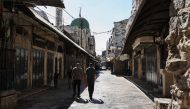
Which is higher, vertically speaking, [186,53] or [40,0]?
[40,0]

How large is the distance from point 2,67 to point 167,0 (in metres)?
5.88

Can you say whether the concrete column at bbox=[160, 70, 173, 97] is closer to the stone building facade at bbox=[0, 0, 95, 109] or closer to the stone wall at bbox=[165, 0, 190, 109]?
the stone building facade at bbox=[0, 0, 95, 109]

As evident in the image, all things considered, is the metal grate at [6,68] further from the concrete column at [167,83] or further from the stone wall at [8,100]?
the concrete column at [167,83]

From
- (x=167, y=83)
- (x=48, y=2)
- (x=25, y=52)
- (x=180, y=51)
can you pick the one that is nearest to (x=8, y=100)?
(x=48, y=2)

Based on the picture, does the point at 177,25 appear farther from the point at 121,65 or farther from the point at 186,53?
the point at 121,65

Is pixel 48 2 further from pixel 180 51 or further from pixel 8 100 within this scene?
pixel 180 51

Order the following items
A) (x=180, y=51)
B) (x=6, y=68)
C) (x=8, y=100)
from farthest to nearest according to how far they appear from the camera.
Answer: (x=6, y=68)
(x=8, y=100)
(x=180, y=51)

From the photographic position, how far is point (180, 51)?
183 inches

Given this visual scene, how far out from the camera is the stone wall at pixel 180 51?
4.38 metres

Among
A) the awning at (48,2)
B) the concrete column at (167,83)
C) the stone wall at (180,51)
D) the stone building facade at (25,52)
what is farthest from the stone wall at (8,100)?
the stone wall at (180,51)

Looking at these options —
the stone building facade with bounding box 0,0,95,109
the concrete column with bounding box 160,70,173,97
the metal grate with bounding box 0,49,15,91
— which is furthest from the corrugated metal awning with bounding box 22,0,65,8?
the concrete column with bounding box 160,70,173,97

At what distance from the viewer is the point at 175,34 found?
16.2 feet

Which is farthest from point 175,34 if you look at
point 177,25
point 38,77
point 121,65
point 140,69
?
point 121,65

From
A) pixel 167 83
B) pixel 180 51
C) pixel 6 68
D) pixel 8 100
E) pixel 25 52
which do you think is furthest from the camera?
pixel 25 52
